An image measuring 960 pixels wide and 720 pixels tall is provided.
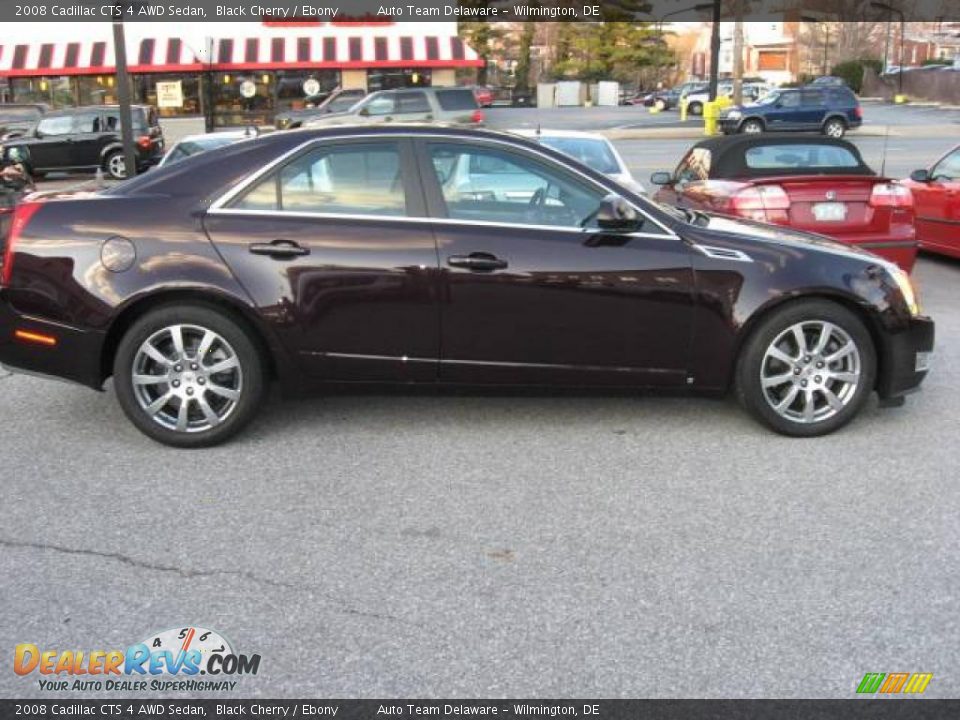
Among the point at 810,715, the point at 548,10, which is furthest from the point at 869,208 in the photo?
the point at 548,10

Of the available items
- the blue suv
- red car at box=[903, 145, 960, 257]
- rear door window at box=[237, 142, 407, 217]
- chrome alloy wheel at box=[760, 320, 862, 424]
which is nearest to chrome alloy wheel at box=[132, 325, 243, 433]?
rear door window at box=[237, 142, 407, 217]

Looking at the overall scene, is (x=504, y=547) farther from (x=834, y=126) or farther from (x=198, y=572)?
(x=834, y=126)

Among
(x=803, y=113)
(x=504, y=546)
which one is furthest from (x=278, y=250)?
(x=803, y=113)

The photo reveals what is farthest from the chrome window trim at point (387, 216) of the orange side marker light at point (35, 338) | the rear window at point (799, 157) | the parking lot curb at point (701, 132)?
the parking lot curb at point (701, 132)

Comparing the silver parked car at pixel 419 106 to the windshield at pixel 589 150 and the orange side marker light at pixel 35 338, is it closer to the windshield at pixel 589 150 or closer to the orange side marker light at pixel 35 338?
the windshield at pixel 589 150

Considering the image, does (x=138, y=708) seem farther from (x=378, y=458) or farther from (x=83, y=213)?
(x=83, y=213)

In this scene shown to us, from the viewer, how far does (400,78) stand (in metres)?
35.2

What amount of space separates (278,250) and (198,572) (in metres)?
1.75

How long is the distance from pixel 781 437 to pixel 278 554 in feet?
8.79

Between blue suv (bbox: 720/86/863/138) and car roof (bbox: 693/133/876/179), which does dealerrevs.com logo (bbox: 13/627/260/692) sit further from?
blue suv (bbox: 720/86/863/138)

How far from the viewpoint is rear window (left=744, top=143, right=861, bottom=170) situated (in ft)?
30.5

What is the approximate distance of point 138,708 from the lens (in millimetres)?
2832

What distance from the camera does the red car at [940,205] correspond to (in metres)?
9.87

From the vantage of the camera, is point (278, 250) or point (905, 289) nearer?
point (278, 250)
